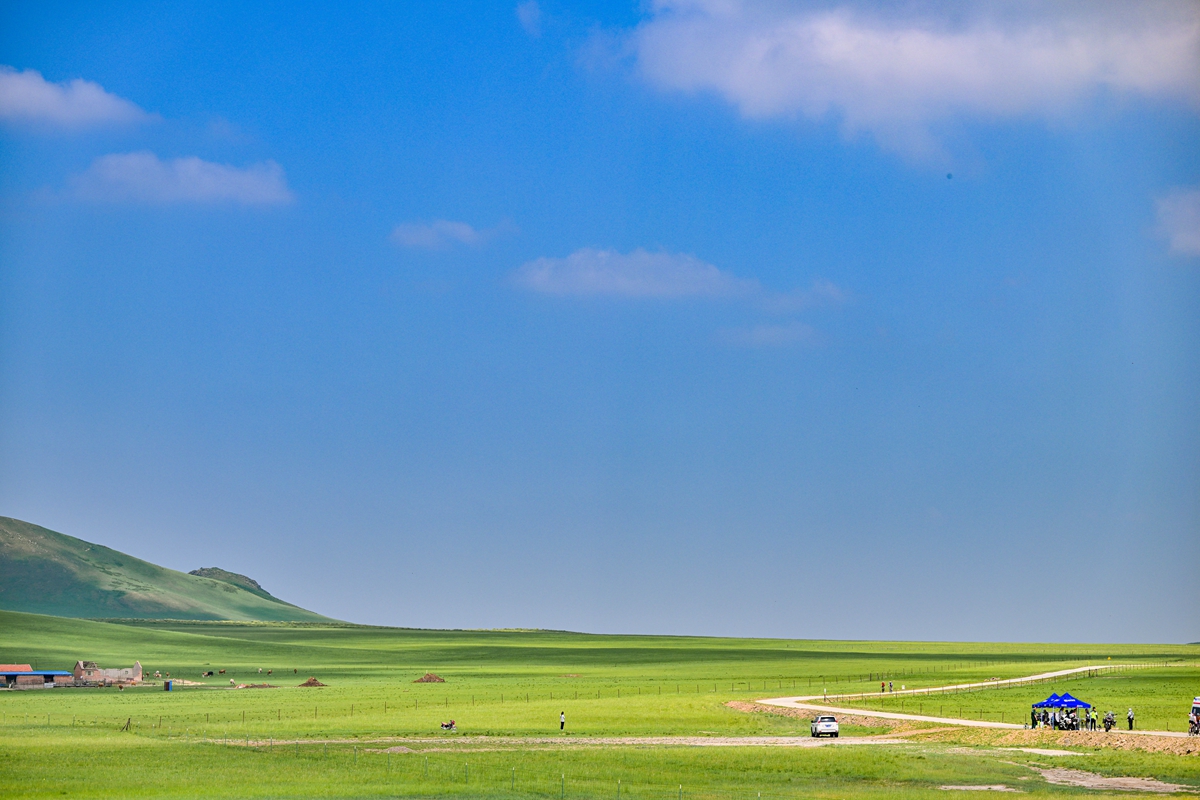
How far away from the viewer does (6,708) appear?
329ft

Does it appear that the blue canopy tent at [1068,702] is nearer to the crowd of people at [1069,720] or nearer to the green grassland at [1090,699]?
the crowd of people at [1069,720]

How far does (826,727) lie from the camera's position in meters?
74.4

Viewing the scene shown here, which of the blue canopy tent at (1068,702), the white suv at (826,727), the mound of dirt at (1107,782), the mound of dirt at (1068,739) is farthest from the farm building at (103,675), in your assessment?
the mound of dirt at (1107,782)

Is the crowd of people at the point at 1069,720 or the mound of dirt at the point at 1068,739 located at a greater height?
the crowd of people at the point at 1069,720

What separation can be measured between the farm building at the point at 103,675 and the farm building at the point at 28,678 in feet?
3.54

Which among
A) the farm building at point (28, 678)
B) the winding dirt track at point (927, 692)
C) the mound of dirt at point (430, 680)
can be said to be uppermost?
the winding dirt track at point (927, 692)

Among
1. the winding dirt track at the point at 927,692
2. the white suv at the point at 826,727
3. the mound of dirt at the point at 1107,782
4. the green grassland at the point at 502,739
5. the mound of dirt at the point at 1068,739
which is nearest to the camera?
the mound of dirt at the point at 1107,782

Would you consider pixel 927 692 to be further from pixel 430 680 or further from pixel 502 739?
pixel 430 680

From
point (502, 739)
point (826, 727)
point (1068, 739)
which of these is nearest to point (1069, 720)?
point (1068, 739)

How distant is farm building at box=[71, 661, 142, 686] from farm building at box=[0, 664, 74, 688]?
3.54ft

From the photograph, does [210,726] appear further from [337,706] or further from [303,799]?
[303,799]

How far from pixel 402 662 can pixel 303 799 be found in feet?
440

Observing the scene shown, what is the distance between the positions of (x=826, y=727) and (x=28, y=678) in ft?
304

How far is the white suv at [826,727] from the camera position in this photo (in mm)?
74438
